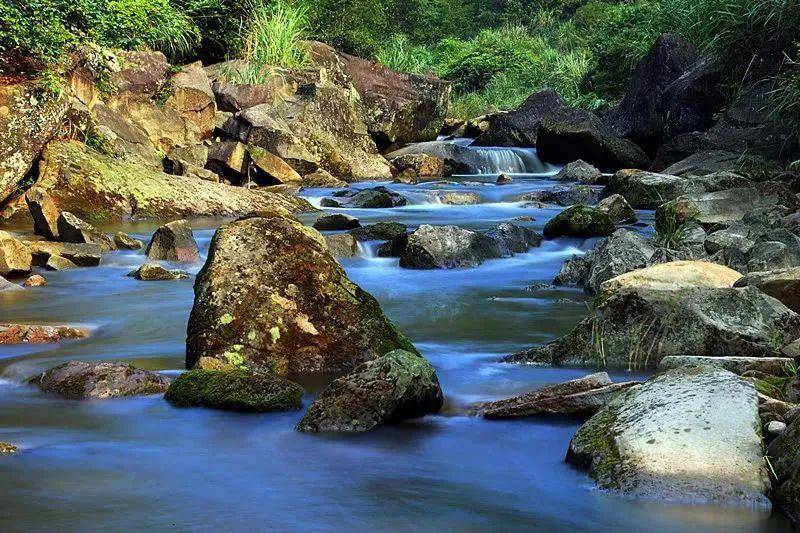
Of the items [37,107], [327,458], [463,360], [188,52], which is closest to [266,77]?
[188,52]

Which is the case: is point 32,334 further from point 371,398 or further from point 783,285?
point 783,285

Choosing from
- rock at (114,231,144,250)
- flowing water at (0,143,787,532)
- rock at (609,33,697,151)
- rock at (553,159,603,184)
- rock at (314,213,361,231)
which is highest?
rock at (609,33,697,151)

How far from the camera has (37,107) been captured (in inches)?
522

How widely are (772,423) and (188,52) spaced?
19.3m

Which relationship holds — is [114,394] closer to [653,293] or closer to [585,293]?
[653,293]

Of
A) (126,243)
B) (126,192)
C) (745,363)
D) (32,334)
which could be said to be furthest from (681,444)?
(126,192)

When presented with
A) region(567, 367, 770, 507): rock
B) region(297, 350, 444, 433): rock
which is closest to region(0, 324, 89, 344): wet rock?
region(297, 350, 444, 433): rock

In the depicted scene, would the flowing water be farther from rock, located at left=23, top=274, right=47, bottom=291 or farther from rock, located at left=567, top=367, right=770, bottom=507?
rock, located at left=23, top=274, right=47, bottom=291

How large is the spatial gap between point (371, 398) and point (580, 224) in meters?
7.29

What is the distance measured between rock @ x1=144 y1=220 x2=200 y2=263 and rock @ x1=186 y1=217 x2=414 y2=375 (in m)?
4.98

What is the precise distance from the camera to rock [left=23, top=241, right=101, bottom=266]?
1028 cm

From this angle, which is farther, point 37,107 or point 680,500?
point 37,107

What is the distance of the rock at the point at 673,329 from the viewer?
5.60 metres

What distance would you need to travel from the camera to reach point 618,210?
42.3 feet
